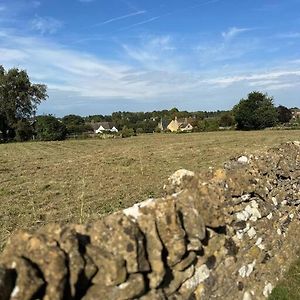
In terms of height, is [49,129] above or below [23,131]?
above

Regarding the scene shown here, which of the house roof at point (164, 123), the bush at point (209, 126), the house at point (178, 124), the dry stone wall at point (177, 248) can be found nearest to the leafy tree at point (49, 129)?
the bush at point (209, 126)

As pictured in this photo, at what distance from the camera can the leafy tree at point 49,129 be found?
68625 mm

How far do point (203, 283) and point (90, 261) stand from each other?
1.39m

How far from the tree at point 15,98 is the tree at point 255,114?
1552 inches

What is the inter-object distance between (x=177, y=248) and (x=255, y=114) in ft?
272

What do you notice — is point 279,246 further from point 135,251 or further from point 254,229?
point 135,251

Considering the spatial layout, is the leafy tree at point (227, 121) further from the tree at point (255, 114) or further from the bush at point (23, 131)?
the bush at point (23, 131)

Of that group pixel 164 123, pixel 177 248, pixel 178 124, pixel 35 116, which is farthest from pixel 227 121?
pixel 177 248

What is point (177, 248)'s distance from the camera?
3367 mm

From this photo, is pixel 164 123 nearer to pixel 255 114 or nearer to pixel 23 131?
pixel 255 114

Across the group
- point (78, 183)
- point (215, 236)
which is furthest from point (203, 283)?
point (78, 183)

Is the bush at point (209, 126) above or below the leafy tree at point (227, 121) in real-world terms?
below

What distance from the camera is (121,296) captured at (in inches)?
118

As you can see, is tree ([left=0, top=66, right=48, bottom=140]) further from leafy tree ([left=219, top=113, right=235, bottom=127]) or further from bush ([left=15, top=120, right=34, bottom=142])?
leafy tree ([left=219, top=113, right=235, bottom=127])
